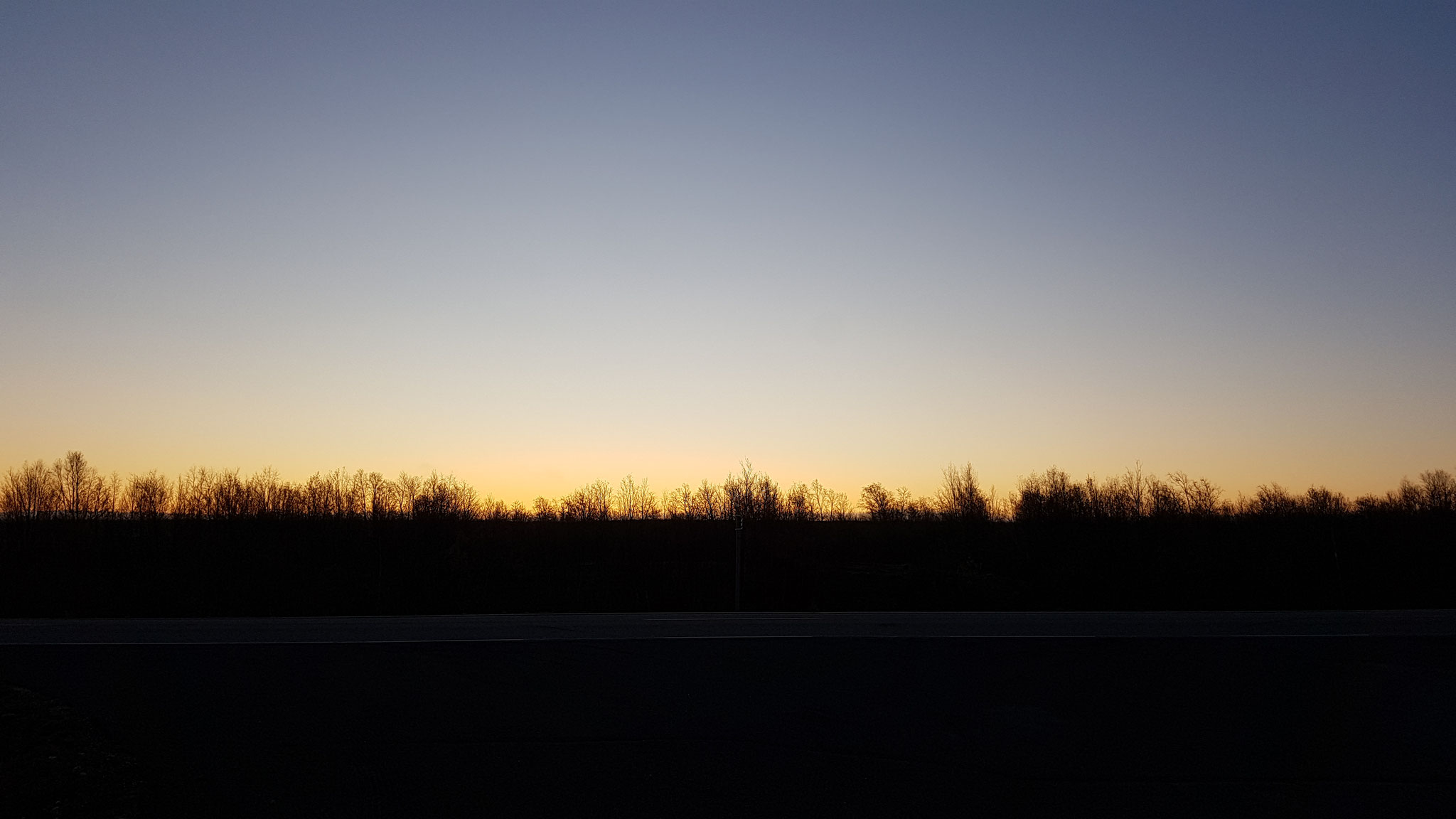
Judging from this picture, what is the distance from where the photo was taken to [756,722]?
797 centimetres

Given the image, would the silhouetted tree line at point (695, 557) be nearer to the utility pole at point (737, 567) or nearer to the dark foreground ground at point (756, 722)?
the utility pole at point (737, 567)

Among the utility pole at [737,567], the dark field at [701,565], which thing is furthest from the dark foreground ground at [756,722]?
the dark field at [701,565]

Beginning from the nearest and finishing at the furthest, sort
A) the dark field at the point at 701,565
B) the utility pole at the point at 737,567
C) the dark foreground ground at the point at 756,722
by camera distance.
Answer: the dark foreground ground at the point at 756,722, the utility pole at the point at 737,567, the dark field at the point at 701,565

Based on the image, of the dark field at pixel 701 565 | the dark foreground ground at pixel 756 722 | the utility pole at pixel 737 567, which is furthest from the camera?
the dark field at pixel 701 565

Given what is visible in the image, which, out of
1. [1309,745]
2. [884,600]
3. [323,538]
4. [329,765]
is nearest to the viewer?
[329,765]

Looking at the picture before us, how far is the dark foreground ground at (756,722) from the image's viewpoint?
5.99 meters

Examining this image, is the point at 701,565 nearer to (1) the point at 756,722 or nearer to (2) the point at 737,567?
(2) the point at 737,567

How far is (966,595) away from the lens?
4050 centimetres

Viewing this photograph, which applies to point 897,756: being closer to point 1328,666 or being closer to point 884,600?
point 1328,666

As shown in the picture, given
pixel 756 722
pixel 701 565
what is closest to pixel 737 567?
pixel 756 722

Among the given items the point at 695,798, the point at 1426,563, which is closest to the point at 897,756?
the point at 695,798

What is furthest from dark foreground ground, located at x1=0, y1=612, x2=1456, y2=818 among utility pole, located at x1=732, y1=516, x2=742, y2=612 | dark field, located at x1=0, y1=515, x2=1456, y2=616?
dark field, located at x1=0, y1=515, x2=1456, y2=616

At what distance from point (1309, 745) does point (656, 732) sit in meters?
5.15

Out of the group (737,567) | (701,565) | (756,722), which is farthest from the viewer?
(701,565)
